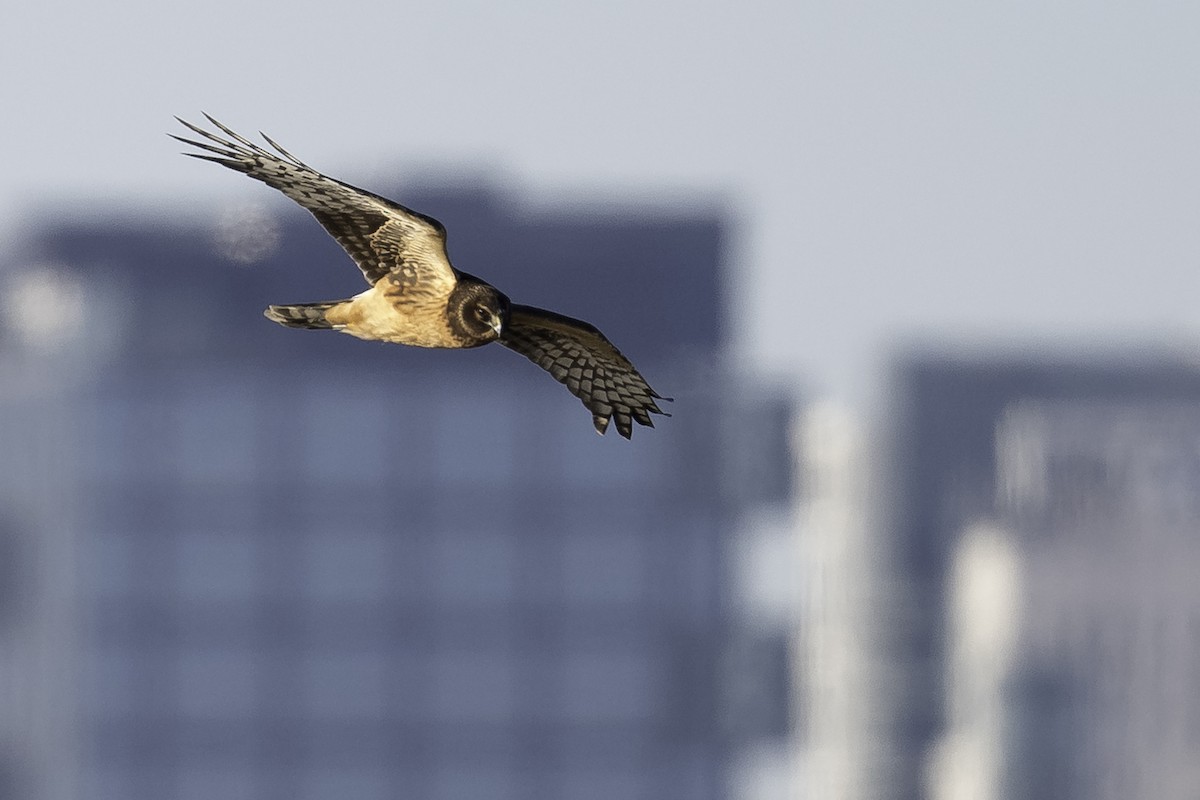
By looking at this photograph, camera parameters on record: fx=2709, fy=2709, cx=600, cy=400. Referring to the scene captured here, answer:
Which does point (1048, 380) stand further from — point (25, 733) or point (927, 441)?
point (25, 733)

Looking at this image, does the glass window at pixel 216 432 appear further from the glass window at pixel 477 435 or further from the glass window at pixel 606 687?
the glass window at pixel 606 687

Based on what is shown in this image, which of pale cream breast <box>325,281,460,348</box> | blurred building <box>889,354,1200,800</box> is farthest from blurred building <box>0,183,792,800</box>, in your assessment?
Result: pale cream breast <box>325,281,460,348</box>

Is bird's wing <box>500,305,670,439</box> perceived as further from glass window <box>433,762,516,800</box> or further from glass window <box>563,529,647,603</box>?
glass window <box>433,762,516,800</box>

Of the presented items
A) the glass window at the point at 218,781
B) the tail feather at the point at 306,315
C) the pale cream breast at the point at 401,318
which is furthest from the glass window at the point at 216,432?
the pale cream breast at the point at 401,318

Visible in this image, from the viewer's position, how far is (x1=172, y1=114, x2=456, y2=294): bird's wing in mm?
9812

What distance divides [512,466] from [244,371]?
38.6 ft

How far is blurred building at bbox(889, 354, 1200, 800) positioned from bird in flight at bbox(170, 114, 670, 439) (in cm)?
11939

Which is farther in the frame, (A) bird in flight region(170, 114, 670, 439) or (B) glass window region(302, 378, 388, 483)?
(B) glass window region(302, 378, 388, 483)

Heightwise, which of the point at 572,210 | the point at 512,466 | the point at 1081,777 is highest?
the point at 572,210

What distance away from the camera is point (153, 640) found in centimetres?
10381

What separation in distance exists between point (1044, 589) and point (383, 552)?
3987cm

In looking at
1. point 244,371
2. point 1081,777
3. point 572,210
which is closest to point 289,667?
point 244,371

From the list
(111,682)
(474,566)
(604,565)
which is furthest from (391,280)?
(111,682)

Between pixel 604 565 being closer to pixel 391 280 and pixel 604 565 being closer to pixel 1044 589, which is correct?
pixel 1044 589
